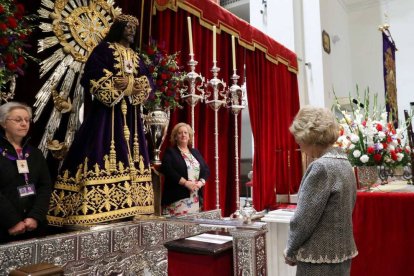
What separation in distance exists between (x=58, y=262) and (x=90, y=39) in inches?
73.7

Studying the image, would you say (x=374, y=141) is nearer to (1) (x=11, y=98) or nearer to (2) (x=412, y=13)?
(1) (x=11, y=98)

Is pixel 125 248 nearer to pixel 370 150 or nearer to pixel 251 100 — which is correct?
pixel 370 150

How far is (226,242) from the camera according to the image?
2.15 metres

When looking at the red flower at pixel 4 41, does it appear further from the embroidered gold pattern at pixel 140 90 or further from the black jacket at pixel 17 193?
the embroidered gold pattern at pixel 140 90

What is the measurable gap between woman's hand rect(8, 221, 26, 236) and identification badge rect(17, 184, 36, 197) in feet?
0.62

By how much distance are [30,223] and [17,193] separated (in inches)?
7.9

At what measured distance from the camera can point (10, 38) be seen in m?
2.27

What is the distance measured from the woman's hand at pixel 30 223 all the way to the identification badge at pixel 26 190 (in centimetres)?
16

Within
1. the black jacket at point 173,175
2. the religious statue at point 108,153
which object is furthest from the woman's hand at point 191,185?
the religious statue at point 108,153

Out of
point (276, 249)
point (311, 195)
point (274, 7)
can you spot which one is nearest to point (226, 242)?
point (311, 195)

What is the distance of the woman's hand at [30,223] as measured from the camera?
223 centimetres

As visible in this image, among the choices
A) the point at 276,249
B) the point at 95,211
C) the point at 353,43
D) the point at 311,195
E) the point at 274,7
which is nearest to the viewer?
the point at 311,195

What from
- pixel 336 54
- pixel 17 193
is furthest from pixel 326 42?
pixel 17 193

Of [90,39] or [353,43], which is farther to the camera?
[353,43]
